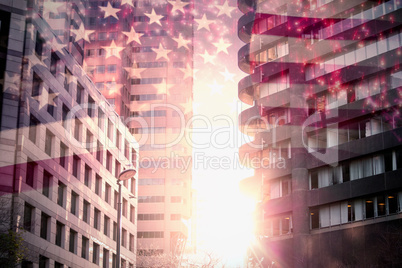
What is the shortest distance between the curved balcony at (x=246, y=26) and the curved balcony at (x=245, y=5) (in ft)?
5.13

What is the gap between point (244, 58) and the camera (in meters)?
76.0

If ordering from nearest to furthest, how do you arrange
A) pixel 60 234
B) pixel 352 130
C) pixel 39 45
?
pixel 39 45 → pixel 60 234 → pixel 352 130

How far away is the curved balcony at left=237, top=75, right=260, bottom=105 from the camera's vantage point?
73688 mm

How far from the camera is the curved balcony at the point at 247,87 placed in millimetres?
73688

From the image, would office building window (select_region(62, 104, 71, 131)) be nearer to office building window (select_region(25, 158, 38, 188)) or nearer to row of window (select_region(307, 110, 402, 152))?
office building window (select_region(25, 158, 38, 188))

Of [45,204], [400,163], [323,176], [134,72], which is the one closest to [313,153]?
[323,176]

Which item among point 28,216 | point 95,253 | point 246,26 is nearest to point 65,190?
point 28,216

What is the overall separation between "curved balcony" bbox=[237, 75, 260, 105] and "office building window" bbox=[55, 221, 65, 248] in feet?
97.7

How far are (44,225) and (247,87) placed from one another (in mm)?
32552

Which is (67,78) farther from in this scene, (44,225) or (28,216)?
(28,216)

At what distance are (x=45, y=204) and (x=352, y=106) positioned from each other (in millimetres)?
29665

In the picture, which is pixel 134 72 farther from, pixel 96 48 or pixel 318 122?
pixel 318 122

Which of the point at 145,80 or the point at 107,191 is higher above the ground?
the point at 145,80

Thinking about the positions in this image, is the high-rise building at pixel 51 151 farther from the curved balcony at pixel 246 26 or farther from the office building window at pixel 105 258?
the curved balcony at pixel 246 26
